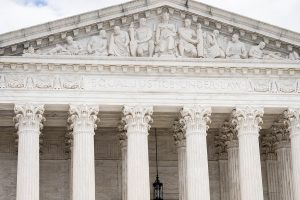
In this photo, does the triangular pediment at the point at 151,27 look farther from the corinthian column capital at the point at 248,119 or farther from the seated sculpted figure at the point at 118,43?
the corinthian column capital at the point at 248,119

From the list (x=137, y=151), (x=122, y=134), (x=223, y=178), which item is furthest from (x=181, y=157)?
(x=223, y=178)

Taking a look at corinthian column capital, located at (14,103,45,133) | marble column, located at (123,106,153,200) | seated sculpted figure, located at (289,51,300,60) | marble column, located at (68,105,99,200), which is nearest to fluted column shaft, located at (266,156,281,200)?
seated sculpted figure, located at (289,51,300,60)

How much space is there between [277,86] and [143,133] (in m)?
6.47

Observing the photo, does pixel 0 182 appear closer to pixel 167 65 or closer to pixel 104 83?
pixel 104 83

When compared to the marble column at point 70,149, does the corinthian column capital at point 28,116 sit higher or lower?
higher

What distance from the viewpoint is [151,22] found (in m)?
32.3

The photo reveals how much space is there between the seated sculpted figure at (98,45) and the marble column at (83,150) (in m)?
2.41

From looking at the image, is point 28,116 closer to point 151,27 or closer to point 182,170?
point 151,27

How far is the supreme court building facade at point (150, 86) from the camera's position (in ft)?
99.7

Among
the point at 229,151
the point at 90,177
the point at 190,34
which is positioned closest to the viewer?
the point at 90,177

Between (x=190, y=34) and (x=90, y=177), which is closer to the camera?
(x=90, y=177)

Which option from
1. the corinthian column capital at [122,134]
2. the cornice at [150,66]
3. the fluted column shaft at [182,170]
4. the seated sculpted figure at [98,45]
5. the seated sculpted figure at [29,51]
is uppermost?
the seated sculpted figure at [98,45]

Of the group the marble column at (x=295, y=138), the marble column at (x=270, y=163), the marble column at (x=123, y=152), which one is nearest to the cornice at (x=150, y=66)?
the marble column at (x=295, y=138)

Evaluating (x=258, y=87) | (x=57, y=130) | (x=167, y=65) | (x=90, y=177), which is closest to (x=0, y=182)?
(x=57, y=130)
